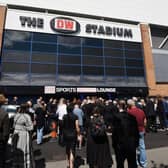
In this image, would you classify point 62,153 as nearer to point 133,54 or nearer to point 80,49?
point 80,49

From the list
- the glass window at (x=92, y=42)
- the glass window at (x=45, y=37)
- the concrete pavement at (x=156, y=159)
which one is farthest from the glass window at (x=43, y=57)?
the concrete pavement at (x=156, y=159)

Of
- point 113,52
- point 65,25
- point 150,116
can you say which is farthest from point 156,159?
point 65,25

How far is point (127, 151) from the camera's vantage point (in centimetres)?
534

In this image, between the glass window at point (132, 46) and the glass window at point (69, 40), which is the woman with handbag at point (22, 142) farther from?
the glass window at point (132, 46)

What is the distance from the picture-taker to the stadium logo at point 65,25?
2212 centimetres

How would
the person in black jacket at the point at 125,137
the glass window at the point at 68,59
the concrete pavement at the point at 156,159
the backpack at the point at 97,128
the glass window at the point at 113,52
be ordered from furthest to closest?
1. the glass window at the point at 113,52
2. the glass window at the point at 68,59
3. the concrete pavement at the point at 156,159
4. the backpack at the point at 97,128
5. the person in black jacket at the point at 125,137

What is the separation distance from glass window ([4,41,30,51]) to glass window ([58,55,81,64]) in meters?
2.87

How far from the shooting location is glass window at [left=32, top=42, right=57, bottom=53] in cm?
2110

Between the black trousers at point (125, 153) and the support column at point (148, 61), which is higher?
the support column at point (148, 61)

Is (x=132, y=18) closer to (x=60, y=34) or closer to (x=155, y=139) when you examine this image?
(x=60, y=34)

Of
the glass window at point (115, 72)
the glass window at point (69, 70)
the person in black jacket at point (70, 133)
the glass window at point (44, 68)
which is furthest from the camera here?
the glass window at point (115, 72)

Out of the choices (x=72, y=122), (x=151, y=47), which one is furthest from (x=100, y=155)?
(x=151, y=47)

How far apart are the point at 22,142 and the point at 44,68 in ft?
49.6

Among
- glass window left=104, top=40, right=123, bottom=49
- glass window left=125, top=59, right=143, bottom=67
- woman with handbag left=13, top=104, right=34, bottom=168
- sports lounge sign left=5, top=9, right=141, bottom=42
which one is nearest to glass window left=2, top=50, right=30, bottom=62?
sports lounge sign left=5, top=9, right=141, bottom=42
